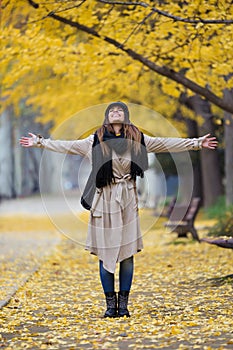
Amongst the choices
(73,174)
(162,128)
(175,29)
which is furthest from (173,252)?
(73,174)

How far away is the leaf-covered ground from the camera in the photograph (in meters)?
7.24

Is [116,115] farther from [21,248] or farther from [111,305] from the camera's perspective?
[21,248]

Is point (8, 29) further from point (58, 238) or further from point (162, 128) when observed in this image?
point (162, 128)

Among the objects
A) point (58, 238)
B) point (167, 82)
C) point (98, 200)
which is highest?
point (167, 82)

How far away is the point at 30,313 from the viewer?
9.18m

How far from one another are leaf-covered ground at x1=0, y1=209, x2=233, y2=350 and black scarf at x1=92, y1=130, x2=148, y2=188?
1395 mm

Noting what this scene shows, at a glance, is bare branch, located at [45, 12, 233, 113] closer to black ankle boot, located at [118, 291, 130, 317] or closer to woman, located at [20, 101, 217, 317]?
woman, located at [20, 101, 217, 317]

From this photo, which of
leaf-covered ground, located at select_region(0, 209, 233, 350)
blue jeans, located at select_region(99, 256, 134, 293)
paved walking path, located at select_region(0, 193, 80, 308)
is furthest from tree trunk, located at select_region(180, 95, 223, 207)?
blue jeans, located at select_region(99, 256, 134, 293)

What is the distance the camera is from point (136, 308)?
9.34m

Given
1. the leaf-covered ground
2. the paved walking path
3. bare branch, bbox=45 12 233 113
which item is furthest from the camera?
bare branch, bbox=45 12 233 113

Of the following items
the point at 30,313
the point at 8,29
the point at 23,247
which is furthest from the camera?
the point at 23,247

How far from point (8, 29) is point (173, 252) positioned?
5.35m

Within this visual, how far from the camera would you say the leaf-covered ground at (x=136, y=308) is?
7.24 meters

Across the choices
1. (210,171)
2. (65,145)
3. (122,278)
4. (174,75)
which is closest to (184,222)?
(174,75)
